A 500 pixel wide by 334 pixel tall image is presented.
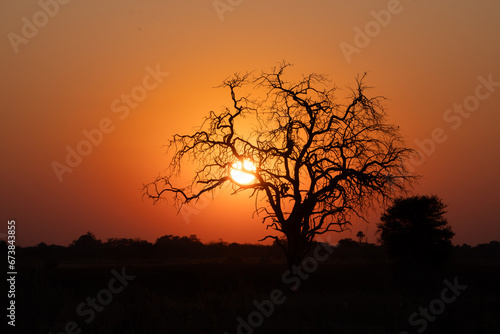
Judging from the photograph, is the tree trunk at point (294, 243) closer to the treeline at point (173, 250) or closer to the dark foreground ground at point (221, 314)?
the dark foreground ground at point (221, 314)

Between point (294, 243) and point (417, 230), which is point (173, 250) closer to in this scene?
point (417, 230)

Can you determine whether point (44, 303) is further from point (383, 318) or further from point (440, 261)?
point (440, 261)

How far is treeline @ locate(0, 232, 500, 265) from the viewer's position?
7844 cm

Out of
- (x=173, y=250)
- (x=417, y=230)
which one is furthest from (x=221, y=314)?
(x=173, y=250)

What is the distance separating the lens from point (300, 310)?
59.0 feet

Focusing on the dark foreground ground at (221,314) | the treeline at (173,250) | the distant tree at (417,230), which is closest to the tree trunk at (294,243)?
the dark foreground ground at (221,314)

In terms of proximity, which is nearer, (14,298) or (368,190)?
(14,298)

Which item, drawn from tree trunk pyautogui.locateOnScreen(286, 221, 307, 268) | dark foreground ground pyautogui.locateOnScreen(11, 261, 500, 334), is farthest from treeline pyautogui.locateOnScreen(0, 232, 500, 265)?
dark foreground ground pyautogui.locateOnScreen(11, 261, 500, 334)

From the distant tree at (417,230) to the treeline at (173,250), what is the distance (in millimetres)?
26484

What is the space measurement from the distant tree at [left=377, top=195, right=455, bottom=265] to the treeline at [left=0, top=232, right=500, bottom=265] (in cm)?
2648

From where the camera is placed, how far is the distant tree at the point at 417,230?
45.9 meters

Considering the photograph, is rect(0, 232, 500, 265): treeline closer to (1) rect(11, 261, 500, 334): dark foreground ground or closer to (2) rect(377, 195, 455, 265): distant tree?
(2) rect(377, 195, 455, 265): distant tree

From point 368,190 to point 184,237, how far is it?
278ft

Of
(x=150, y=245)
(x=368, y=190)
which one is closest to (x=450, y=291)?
(x=368, y=190)
